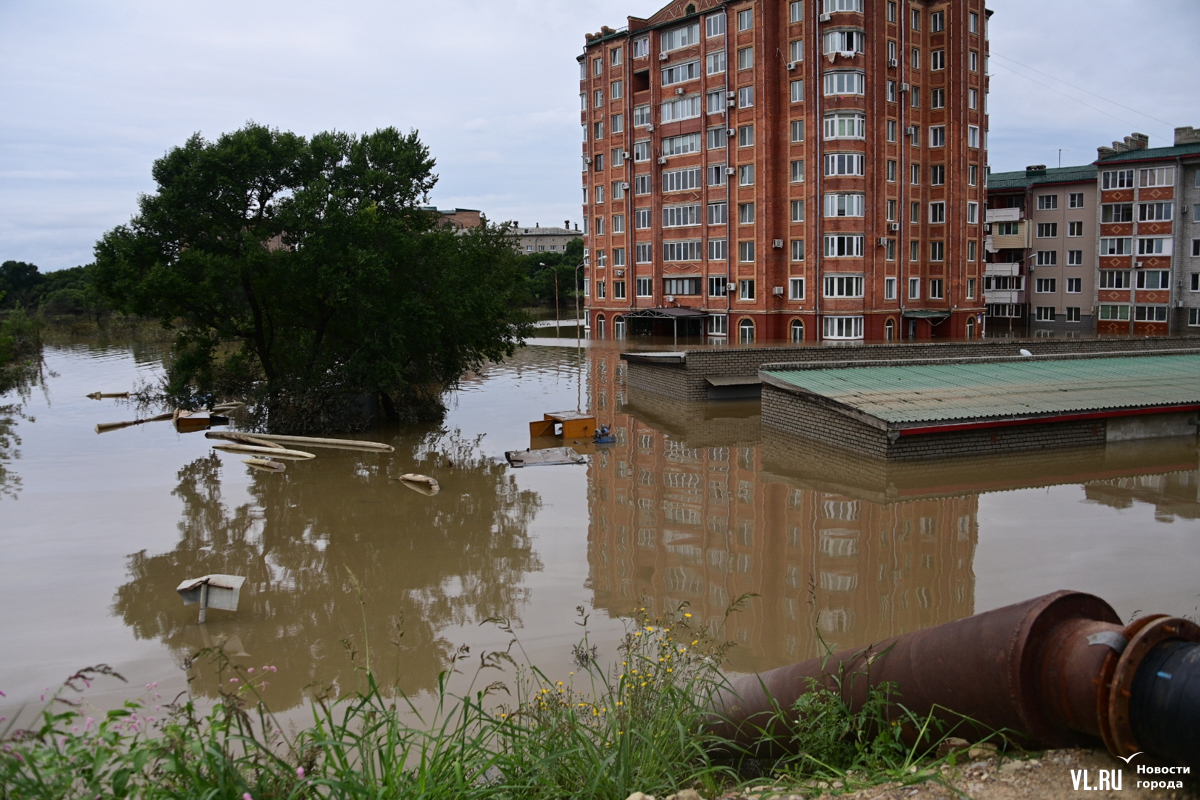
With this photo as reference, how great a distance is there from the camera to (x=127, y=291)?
78.1 ft

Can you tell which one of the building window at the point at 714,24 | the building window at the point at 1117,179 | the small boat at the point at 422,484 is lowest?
the small boat at the point at 422,484

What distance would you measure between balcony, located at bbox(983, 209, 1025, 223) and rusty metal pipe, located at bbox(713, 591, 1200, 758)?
204 ft

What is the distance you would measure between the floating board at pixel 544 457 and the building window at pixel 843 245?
2845cm

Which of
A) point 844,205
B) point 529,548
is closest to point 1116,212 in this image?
point 844,205

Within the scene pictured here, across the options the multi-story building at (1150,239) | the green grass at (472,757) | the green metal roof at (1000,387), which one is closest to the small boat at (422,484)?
the green metal roof at (1000,387)

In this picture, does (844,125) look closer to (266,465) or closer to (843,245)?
(843,245)

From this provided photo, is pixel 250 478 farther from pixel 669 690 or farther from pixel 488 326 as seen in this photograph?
pixel 669 690

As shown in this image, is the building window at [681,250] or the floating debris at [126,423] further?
the building window at [681,250]

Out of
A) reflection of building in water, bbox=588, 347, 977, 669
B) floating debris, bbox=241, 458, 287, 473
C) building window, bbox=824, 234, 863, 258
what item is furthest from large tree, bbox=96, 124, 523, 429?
building window, bbox=824, 234, 863, 258

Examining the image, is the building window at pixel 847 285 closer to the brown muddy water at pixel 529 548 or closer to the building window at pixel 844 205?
the building window at pixel 844 205

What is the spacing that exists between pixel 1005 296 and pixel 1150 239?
9.91 meters

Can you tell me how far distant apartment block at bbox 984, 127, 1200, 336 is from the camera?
5306cm

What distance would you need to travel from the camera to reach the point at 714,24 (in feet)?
161

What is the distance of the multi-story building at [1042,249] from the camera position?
191 feet
